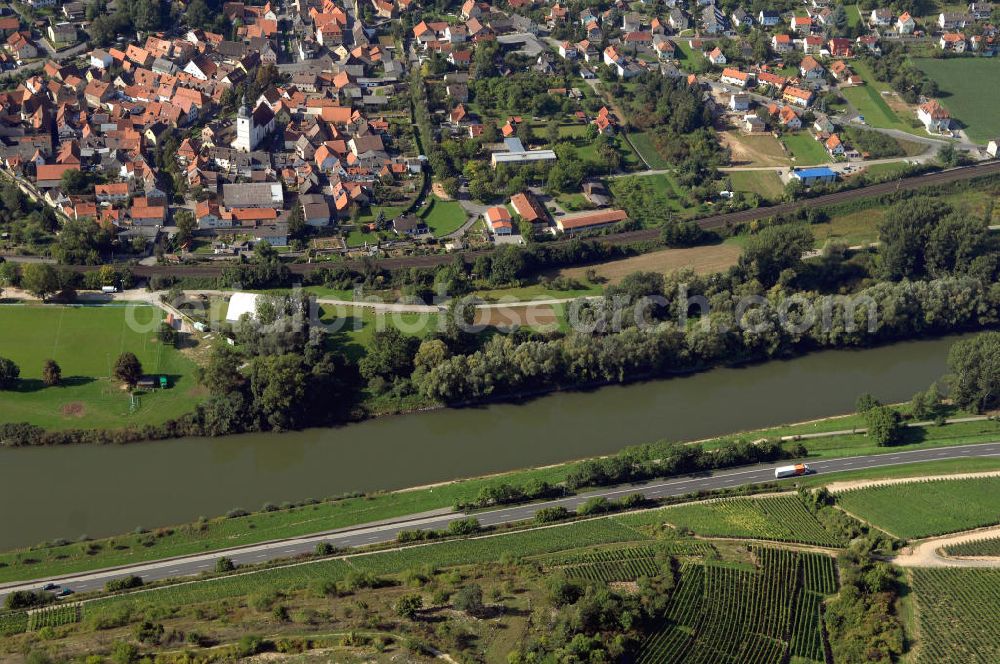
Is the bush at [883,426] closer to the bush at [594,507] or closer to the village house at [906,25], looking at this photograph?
the bush at [594,507]

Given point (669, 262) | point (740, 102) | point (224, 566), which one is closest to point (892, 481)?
point (669, 262)

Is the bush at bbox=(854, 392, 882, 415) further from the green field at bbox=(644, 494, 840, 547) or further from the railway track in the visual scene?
the railway track

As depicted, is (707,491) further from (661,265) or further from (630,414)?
(661,265)

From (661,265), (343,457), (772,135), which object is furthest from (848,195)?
(343,457)

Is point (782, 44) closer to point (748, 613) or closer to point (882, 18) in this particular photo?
point (882, 18)

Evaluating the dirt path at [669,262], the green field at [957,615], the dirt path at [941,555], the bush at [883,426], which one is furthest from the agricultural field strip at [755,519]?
the dirt path at [669,262]

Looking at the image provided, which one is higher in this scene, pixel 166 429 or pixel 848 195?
pixel 848 195
